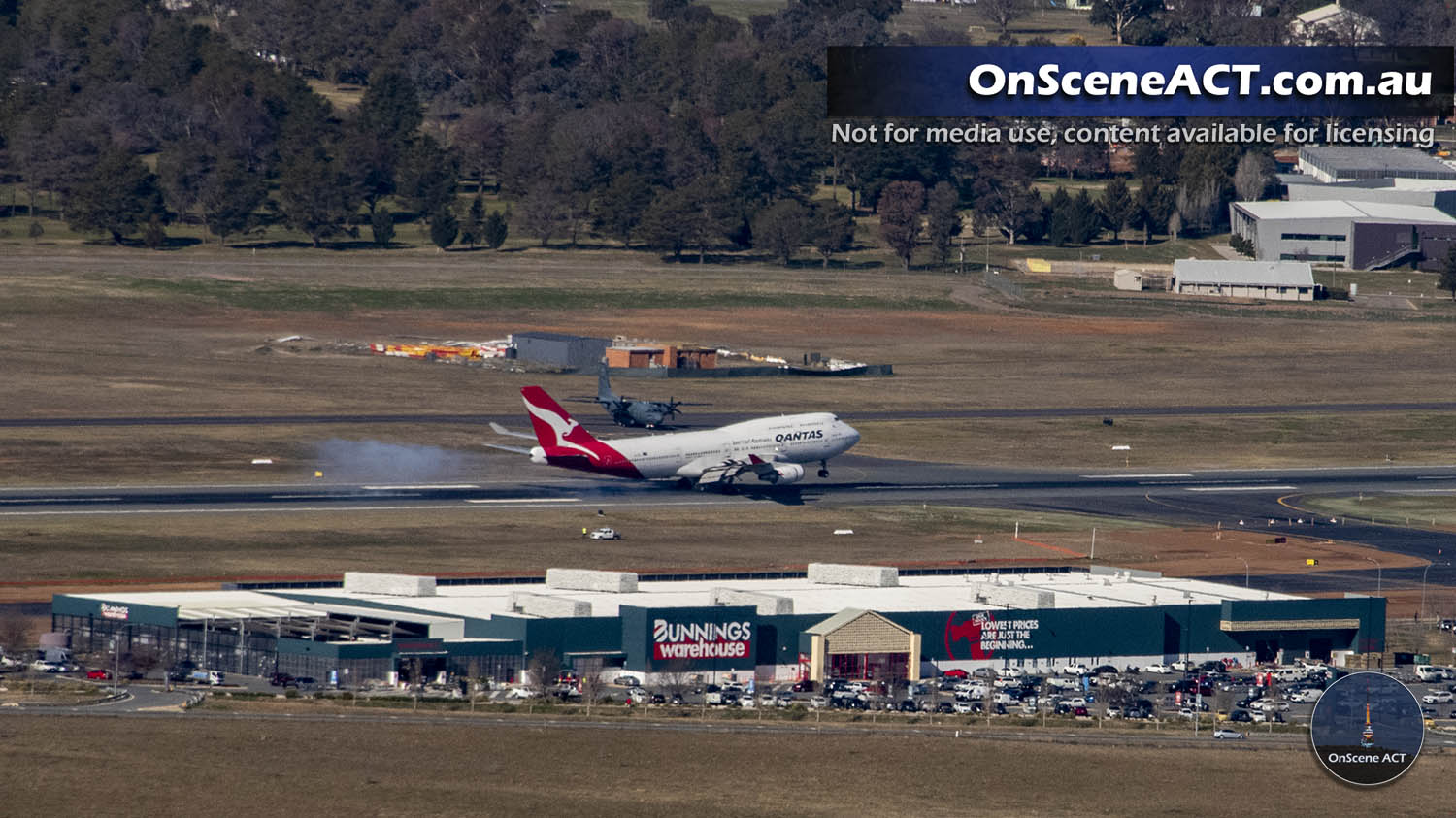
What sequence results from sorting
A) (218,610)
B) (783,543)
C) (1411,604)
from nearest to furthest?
1. (218,610)
2. (1411,604)
3. (783,543)

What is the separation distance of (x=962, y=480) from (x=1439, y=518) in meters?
37.5

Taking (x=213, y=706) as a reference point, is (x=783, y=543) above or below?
above

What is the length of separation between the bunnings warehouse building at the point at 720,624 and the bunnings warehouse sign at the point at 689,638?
10 cm

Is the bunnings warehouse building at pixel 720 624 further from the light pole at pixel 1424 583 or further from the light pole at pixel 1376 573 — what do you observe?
the light pole at pixel 1376 573

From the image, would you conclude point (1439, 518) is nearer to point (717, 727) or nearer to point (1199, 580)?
point (1199, 580)

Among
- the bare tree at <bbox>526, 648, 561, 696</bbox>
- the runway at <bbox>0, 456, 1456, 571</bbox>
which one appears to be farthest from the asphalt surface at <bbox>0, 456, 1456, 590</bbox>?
the bare tree at <bbox>526, 648, 561, 696</bbox>

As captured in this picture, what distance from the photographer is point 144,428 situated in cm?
18400

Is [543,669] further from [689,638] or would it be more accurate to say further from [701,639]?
[701,639]

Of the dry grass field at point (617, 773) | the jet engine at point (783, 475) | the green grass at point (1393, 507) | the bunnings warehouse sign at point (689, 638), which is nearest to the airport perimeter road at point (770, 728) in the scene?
the dry grass field at point (617, 773)

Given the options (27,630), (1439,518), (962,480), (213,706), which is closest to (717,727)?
(213,706)

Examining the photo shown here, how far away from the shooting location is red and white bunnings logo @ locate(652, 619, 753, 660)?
11962cm

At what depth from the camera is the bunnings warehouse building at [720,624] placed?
383 ft

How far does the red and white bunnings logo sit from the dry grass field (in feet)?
49.5

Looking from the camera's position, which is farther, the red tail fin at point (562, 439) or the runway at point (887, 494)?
the runway at point (887, 494)
